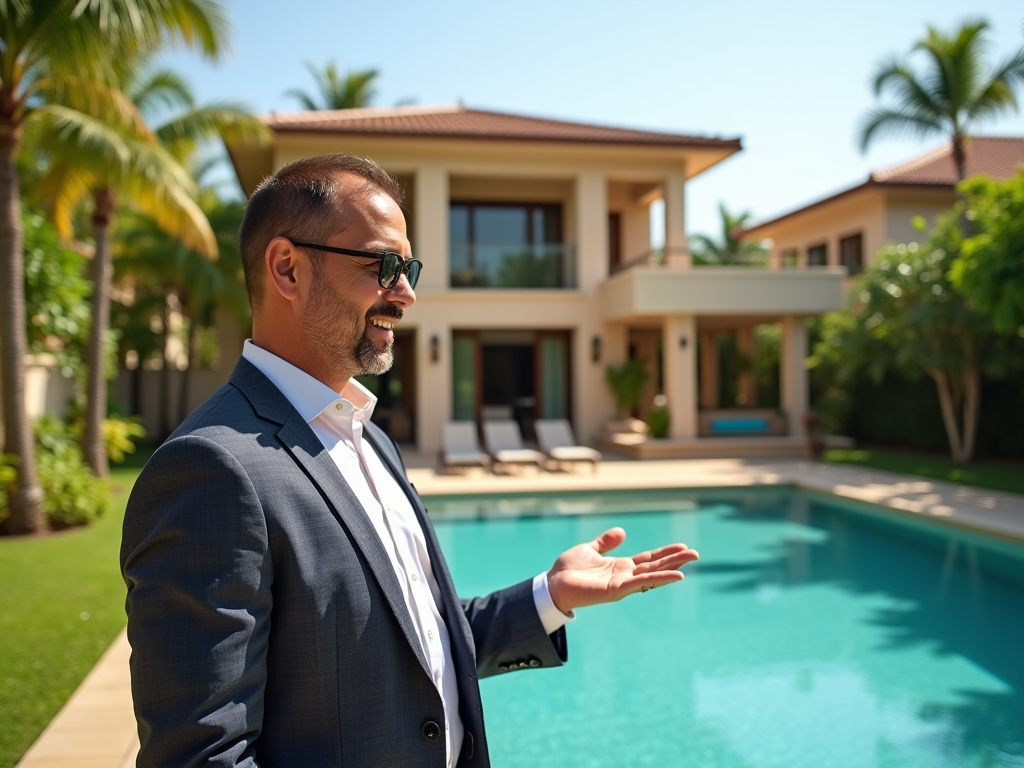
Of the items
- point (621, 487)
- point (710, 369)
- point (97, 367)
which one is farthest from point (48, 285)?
point (710, 369)

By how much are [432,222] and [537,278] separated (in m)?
2.86

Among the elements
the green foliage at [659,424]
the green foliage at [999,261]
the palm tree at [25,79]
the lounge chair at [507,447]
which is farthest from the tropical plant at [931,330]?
the palm tree at [25,79]

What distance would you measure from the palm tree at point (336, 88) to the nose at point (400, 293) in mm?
26882

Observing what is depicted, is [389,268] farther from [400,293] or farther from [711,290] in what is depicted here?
[711,290]

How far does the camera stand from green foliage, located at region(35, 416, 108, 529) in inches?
364

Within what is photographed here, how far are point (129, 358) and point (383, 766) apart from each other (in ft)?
87.4

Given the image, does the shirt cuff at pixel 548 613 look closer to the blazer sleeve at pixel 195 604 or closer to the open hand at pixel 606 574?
Result: the open hand at pixel 606 574

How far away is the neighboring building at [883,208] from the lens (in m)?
21.8

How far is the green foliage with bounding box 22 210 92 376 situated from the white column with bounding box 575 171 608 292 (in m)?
10.7

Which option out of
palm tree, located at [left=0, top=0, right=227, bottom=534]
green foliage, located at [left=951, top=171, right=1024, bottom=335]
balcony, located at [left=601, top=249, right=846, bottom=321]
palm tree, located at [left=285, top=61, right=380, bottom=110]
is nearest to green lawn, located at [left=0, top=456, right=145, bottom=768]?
palm tree, located at [left=0, top=0, right=227, bottom=534]

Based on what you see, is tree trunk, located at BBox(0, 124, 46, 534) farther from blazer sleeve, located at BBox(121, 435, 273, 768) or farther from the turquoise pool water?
blazer sleeve, located at BBox(121, 435, 273, 768)

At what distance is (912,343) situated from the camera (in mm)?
14438

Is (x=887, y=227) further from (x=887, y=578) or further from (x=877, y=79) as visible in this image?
(x=887, y=578)

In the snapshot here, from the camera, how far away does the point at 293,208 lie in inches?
63.2
